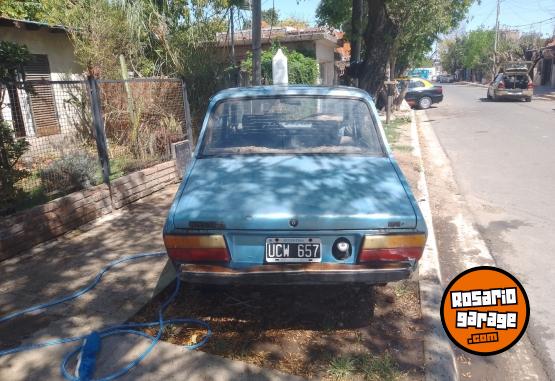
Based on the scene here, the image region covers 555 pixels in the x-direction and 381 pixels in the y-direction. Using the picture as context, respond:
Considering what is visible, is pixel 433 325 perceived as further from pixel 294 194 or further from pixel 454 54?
pixel 454 54

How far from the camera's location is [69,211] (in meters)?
5.18

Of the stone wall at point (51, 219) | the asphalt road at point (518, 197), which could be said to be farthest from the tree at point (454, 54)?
the stone wall at point (51, 219)

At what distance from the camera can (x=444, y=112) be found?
21.3 meters

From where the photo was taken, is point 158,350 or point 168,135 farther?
point 168,135

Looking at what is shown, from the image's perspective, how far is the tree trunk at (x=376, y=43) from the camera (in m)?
11.4

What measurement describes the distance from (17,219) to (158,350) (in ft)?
8.29

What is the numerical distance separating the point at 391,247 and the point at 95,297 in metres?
2.48

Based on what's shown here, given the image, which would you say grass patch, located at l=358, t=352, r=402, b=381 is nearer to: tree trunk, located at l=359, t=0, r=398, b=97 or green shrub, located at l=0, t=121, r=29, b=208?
green shrub, located at l=0, t=121, r=29, b=208

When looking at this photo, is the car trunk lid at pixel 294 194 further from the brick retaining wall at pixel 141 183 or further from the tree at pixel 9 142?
the brick retaining wall at pixel 141 183

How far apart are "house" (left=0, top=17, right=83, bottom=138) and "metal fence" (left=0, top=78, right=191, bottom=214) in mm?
18

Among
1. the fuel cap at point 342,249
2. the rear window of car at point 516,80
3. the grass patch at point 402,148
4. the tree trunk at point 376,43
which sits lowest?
the grass patch at point 402,148

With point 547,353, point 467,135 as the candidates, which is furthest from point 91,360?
point 467,135

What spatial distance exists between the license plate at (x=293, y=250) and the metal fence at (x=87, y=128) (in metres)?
3.14

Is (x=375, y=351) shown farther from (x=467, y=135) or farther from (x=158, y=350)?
(x=467, y=135)
